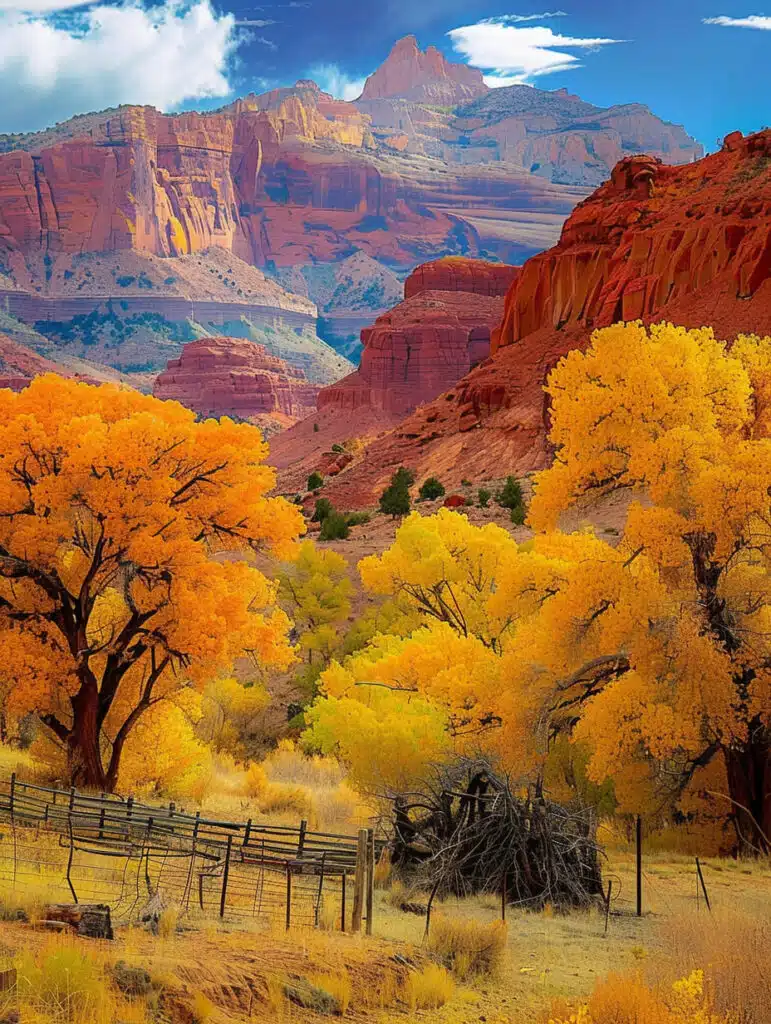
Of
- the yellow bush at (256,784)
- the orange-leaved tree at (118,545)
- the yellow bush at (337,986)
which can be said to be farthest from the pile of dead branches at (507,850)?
the yellow bush at (256,784)

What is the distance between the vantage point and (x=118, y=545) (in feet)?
73.9

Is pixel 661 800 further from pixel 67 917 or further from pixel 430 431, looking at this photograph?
pixel 430 431

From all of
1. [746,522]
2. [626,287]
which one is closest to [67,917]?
[746,522]

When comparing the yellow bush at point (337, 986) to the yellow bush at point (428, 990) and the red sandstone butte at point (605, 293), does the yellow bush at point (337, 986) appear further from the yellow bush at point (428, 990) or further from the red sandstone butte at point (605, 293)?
the red sandstone butte at point (605, 293)

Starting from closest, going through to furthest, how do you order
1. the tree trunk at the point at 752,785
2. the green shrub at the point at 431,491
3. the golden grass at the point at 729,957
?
1. the golden grass at the point at 729,957
2. the tree trunk at the point at 752,785
3. the green shrub at the point at 431,491

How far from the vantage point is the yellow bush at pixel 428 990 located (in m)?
11.4

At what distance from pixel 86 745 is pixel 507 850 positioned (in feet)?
31.9

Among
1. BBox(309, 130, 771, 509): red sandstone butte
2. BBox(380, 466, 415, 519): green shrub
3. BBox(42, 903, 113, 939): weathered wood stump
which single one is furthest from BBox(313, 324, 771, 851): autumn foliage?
BBox(380, 466, 415, 519): green shrub

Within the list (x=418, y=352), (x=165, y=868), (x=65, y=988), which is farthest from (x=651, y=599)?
(x=418, y=352)

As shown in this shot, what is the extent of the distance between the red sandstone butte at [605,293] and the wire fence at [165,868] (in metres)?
51.8

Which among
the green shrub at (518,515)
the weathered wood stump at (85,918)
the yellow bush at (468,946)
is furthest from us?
the green shrub at (518,515)

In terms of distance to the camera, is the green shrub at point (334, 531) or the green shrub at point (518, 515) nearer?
the green shrub at point (518, 515)

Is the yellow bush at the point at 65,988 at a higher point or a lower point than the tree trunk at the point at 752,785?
lower

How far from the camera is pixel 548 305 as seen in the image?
96.9 metres
